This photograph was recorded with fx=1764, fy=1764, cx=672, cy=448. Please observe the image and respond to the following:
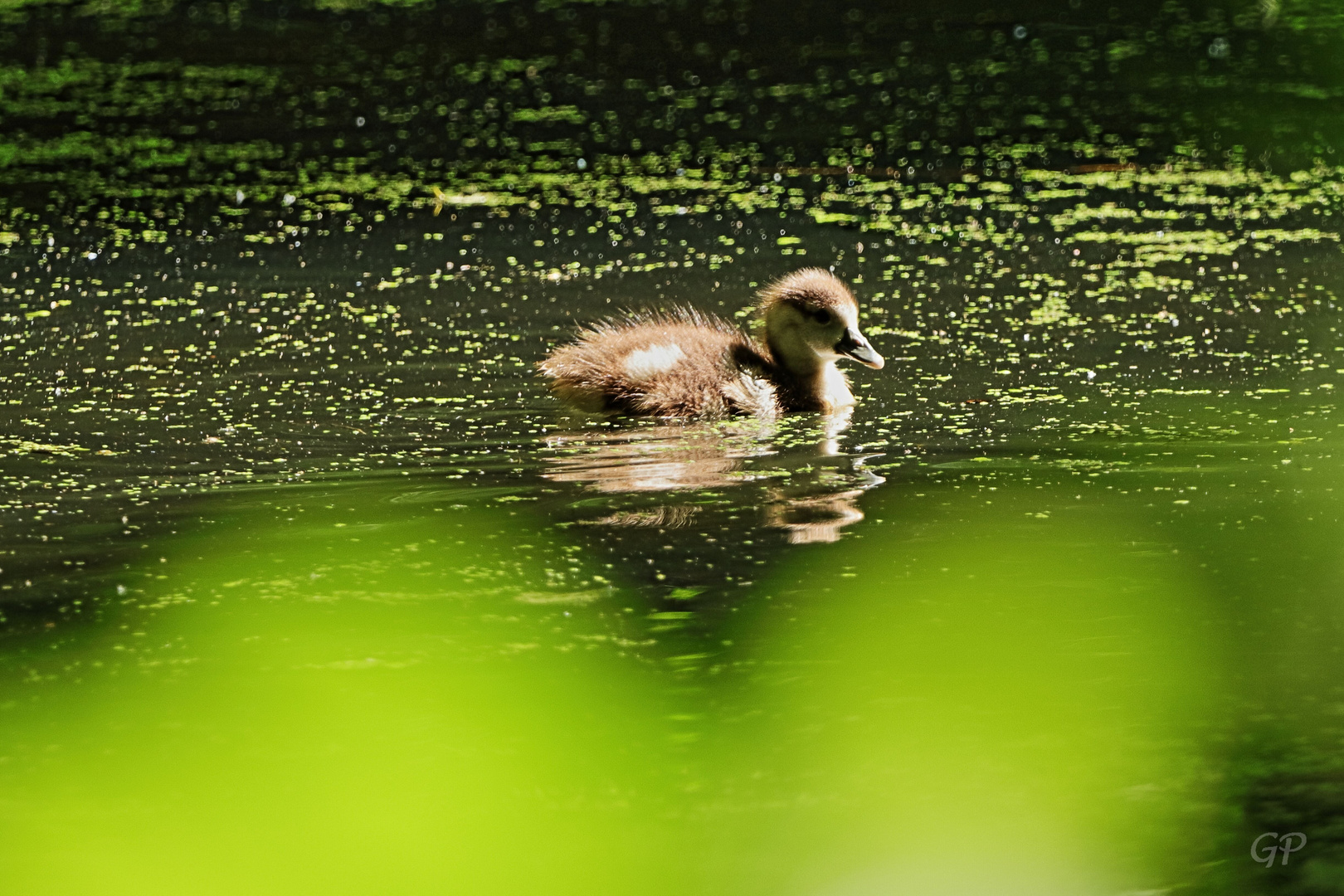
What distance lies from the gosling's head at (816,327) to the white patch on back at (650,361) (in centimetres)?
36

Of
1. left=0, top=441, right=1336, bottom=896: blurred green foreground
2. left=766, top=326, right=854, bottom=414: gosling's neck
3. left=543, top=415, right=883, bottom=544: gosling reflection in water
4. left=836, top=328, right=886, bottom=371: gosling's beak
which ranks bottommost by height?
left=543, top=415, right=883, bottom=544: gosling reflection in water

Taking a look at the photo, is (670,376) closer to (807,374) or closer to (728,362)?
(728,362)

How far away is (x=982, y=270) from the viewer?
595 cm

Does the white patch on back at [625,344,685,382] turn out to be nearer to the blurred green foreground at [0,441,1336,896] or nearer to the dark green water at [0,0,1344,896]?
the dark green water at [0,0,1344,896]

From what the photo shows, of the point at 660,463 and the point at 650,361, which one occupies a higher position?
the point at 650,361

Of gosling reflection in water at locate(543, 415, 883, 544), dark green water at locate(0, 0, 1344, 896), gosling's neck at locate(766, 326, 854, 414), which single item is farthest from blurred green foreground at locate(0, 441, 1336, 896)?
gosling's neck at locate(766, 326, 854, 414)

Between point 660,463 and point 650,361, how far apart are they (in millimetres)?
576

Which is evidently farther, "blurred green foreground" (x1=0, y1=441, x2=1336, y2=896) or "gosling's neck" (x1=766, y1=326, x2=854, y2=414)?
"gosling's neck" (x1=766, y1=326, x2=854, y2=414)

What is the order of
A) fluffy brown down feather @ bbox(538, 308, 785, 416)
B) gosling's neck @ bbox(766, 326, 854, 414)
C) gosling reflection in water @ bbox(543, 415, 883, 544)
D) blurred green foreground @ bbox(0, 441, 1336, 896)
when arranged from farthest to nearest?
gosling's neck @ bbox(766, 326, 854, 414), fluffy brown down feather @ bbox(538, 308, 785, 416), gosling reflection in water @ bbox(543, 415, 883, 544), blurred green foreground @ bbox(0, 441, 1336, 896)

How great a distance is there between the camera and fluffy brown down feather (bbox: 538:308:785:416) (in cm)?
470

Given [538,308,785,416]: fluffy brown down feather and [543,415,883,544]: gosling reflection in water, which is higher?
→ [538,308,785,416]: fluffy brown down feather

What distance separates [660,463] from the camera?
4230 mm

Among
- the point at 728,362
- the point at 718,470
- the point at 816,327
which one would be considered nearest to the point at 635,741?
the point at 718,470

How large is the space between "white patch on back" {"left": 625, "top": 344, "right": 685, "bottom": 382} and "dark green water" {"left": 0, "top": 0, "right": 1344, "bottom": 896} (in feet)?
0.48
